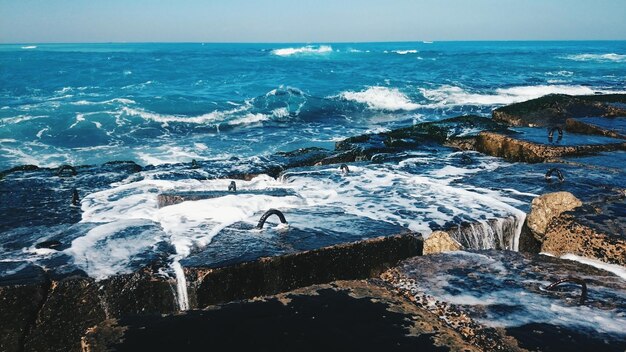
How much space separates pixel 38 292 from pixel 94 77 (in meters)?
33.1

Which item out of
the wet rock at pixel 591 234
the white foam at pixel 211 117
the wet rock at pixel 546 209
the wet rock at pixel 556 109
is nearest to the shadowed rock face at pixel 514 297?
the wet rock at pixel 591 234

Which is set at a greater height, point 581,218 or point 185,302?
point 581,218

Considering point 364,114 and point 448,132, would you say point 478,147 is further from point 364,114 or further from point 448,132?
point 364,114

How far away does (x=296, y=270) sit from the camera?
2219 millimetres

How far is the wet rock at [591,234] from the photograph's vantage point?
2.39 m

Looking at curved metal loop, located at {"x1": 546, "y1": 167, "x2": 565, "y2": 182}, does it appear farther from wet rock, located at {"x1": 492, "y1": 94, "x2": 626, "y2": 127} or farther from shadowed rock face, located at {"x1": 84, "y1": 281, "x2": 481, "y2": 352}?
wet rock, located at {"x1": 492, "y1": 94, "x2": 626, "y2": 127}

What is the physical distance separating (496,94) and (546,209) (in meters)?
23.3

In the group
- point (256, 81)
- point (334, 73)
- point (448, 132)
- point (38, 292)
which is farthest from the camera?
point (334, 73)

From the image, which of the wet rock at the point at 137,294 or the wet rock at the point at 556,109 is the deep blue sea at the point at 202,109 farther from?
the wet rock at the point at 137,294

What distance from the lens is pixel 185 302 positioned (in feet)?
6.75

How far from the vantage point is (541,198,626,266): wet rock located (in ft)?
7.83

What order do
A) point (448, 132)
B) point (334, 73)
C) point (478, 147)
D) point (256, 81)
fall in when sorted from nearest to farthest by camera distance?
point (478, 147) < point (448, 132) < point (256, 81) < point (334, 73)

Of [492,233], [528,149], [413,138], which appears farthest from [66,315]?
[413,138]

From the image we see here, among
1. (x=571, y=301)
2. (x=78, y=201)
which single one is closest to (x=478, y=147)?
(x=571, y=301)
